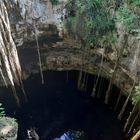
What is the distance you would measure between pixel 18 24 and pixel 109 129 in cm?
434

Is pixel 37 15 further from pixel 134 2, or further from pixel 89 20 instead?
pixel 134 2

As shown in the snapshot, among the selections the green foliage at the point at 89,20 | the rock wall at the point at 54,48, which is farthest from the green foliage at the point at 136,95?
the green foliage at the point at 89,20

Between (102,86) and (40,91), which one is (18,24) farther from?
(102,86)

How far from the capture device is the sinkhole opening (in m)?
9.80

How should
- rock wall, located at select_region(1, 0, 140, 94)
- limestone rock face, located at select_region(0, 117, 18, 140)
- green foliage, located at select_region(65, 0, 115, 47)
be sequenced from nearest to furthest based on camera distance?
limestone rock face, located at select_region(0, 117, 18, 140) → green foliage, located at select_region(65, 0, 115, 47) → rock wall, located at select_region(1, 0, 140, 94)

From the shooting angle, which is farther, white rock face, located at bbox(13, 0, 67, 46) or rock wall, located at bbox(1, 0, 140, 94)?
white rock face, located at bbox(13, 0, 67, 46)

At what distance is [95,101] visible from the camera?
10.9m

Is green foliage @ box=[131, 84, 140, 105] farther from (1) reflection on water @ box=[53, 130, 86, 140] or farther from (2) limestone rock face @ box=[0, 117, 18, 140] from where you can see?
(2) limestone rock face @ box=[0, 117, 18, 140]

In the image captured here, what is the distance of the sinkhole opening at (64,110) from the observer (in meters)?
9.80

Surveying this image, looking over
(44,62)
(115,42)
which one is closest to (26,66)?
(44,62)

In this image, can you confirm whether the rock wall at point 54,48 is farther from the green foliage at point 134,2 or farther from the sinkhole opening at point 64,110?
the green foliage at point 134,2

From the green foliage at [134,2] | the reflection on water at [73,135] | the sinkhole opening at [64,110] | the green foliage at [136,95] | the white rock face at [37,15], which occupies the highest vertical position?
the green foliage at [134,2]

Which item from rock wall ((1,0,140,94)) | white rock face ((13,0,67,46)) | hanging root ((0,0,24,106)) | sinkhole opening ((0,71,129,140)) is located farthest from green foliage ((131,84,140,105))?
hanging root ((0,0,24,106))

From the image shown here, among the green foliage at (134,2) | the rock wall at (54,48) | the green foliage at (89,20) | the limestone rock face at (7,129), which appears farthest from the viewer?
the rock wall at (54,48)
